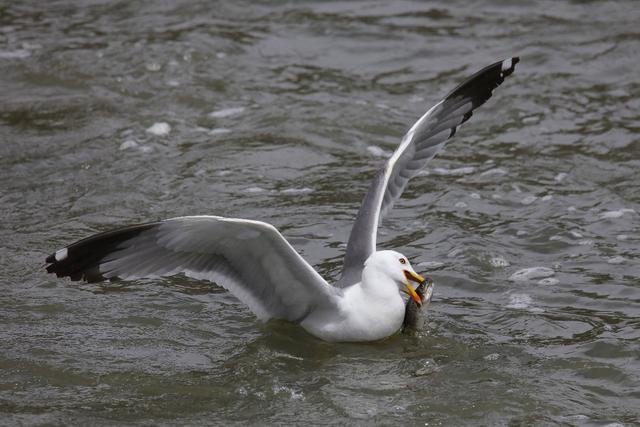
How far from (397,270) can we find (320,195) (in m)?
2.31

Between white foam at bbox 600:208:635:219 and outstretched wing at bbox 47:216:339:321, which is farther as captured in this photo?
white foam at bbox 600:208:635:219

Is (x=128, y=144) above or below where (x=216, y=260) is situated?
above

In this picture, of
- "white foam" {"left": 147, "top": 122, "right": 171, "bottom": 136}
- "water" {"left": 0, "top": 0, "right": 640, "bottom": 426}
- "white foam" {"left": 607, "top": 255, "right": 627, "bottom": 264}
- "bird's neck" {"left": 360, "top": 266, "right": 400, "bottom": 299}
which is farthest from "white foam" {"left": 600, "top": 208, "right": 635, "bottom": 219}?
"white foam" {"left": 147, "top": 122, "right": 171, "bottom": 136}

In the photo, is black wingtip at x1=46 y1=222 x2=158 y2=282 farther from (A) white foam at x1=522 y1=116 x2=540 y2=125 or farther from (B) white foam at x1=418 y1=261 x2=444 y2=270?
(A) white foam at x1=522 y1=116 x2=540 y2=125

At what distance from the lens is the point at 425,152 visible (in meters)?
7.62

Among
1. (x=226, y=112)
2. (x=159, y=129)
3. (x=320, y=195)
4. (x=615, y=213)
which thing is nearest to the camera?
(x=615, y=213)

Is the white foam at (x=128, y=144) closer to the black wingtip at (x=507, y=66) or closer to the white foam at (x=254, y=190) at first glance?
the white foam at (x=254, y=190)

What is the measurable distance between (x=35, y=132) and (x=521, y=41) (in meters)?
5.00

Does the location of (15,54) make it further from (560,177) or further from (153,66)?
(560,177)

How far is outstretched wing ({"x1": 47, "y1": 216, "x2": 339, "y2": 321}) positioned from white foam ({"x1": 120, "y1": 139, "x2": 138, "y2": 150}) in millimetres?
3097

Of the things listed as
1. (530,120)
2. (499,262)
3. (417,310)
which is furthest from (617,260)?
(530,120)

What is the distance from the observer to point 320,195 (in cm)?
850

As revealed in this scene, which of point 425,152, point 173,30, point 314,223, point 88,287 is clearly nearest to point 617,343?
point 425,152

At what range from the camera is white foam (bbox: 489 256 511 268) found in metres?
7.30
